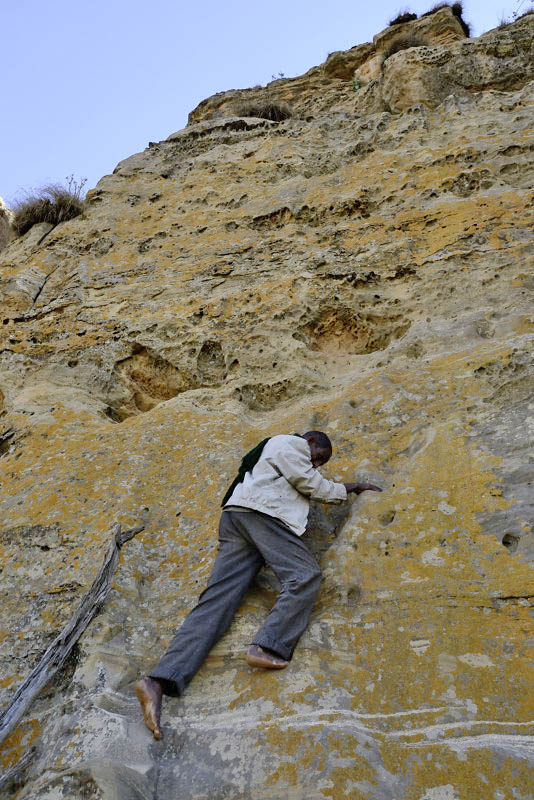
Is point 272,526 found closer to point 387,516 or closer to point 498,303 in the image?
point 387,516

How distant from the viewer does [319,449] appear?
3932 millimetres

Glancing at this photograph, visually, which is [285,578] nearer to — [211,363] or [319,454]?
[319,454]

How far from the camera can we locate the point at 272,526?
351 cm

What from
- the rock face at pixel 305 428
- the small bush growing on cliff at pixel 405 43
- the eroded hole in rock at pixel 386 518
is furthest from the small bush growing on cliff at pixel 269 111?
the eroded hole in rock at pixel 386 518

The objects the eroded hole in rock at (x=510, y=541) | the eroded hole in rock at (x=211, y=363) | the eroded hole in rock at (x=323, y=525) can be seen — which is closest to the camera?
the eroded hole in rock at (x=510, y=541)

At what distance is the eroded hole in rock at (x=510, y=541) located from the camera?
3156 mm

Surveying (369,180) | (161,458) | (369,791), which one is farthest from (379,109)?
(369,791)

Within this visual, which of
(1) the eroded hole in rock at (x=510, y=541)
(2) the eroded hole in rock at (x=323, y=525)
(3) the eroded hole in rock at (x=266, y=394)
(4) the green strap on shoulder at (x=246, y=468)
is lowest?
(1) the eroded hole in rock at (x=510, y=541)

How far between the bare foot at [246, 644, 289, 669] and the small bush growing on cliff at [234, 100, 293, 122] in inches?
439

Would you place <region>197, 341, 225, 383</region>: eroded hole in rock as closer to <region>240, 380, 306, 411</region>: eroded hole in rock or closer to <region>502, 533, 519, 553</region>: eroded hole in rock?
<region>240, 380, 306, 411</region>: eroded hole in rock

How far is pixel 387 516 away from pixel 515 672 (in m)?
1.14

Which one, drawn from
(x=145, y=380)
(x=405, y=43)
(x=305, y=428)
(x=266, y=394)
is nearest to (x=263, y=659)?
(x=305, y=428)

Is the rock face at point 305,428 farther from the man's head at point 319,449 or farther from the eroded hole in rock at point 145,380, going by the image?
the man's head at point 319,449

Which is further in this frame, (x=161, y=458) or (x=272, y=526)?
(x=161, y=458)
